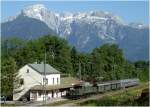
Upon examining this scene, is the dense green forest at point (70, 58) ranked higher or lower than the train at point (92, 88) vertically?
higher

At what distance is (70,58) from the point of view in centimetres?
11725

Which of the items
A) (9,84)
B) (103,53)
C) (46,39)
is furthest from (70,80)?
(103,53)

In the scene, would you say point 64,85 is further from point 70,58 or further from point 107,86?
point 70,58

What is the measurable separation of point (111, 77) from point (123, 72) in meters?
10.8

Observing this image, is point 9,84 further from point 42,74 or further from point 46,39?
point 46,39

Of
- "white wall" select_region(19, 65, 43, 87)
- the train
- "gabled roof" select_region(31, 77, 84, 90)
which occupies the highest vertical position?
"white wall" select_region(19, 65, 43, 87)

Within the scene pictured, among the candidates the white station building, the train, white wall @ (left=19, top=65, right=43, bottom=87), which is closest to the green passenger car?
the train

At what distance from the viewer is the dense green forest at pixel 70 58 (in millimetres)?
101062

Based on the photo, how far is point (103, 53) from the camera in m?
130

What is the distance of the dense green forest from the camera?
10106 cm

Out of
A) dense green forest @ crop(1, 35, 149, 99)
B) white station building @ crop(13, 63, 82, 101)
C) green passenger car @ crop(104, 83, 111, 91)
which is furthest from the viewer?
dense green forest @ crop(1, 35, 149, 99)

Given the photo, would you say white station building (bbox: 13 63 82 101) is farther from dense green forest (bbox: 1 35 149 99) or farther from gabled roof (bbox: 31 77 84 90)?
dense green forest (bbox: 1 35 149 99)

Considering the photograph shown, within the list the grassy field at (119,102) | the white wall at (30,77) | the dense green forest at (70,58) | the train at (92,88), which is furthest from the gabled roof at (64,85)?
the grassy field at (119,102)

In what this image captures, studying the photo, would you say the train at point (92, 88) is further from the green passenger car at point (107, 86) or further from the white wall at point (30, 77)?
the white wall at point (30, 77)
